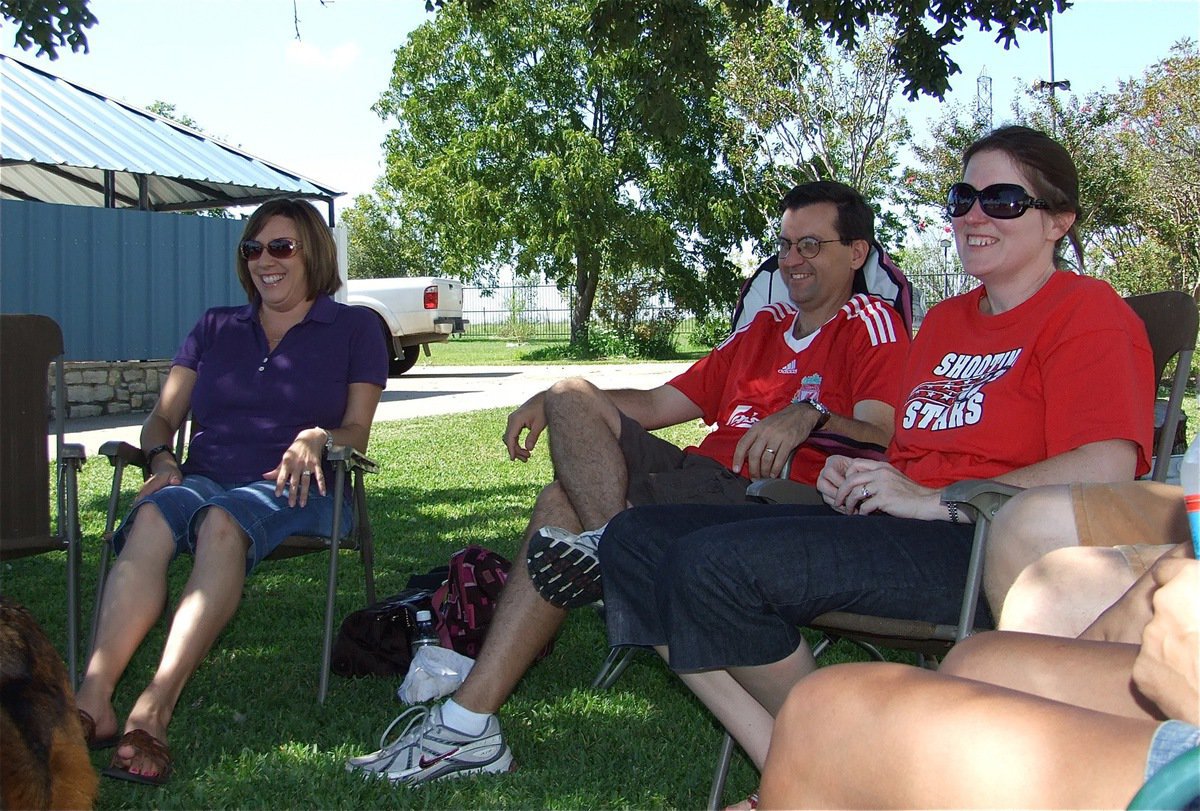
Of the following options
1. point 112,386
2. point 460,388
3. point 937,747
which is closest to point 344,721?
point 937,747

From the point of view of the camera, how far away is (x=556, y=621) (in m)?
2.99

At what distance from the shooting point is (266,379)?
12.5 ft

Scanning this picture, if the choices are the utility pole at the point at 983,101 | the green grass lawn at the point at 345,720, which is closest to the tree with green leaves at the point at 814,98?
the utility pole at the point at 983,101

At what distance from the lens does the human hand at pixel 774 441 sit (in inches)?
123

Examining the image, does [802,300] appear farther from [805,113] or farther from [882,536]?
[805,113]

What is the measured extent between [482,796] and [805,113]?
20.4 m

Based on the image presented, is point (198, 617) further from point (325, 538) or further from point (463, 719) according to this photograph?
point (463, 719)

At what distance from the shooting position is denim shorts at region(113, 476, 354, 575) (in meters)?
3.38

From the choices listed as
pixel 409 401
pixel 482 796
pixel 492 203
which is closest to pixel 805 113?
pixel 492 203

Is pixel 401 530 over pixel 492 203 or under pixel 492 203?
under

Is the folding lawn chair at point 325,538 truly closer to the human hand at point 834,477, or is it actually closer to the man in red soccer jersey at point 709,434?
the man in red soccer jersey at point 709,434

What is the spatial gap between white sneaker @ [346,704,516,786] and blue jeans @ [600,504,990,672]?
687 mm

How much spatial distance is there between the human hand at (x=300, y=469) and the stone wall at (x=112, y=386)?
9.37m

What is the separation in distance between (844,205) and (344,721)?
7.13 ft
